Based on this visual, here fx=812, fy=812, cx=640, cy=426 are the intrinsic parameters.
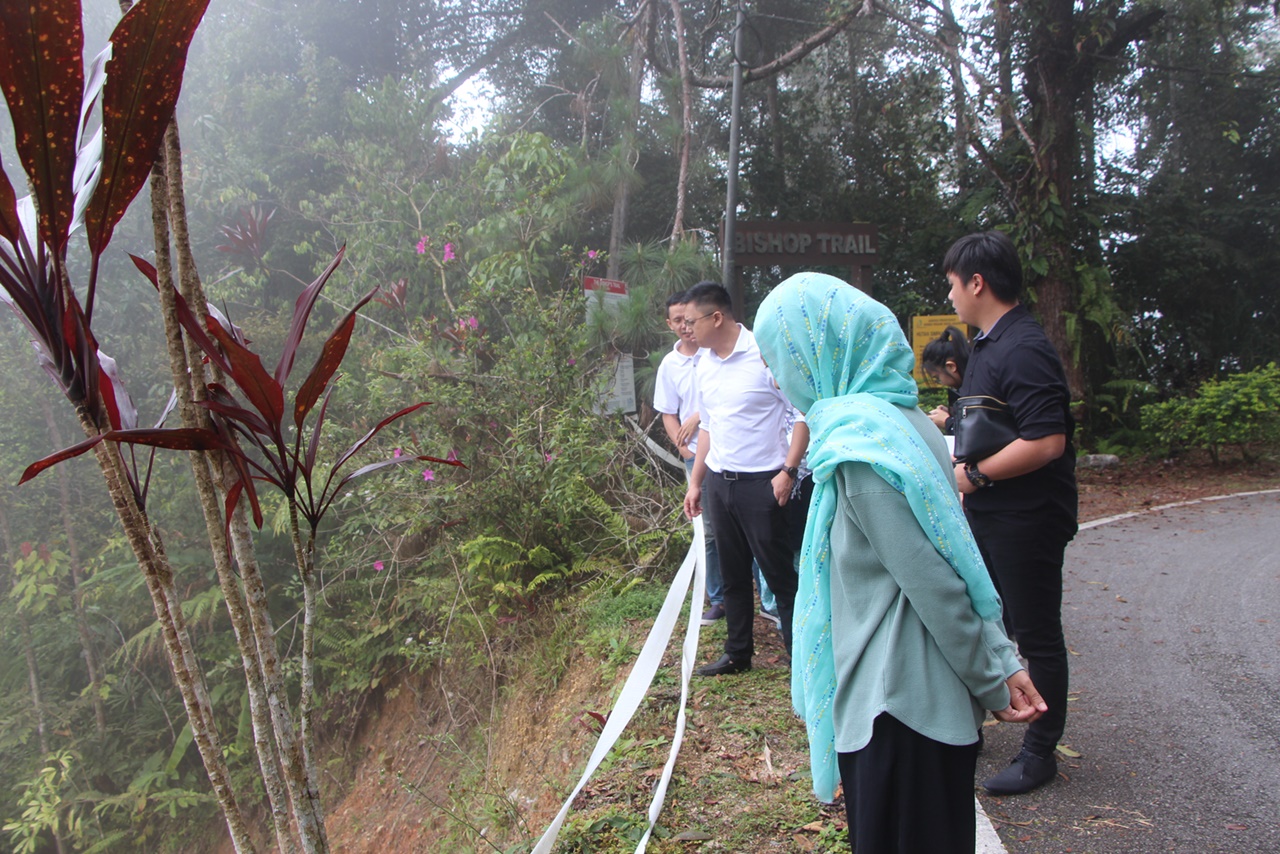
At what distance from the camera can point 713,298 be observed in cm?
417

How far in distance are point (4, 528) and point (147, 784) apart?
3.81 meters

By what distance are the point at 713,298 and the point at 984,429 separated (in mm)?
1660

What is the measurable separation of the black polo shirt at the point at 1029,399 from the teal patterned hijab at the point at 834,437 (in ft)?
3.12

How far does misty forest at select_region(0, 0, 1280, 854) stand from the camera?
1548 mm

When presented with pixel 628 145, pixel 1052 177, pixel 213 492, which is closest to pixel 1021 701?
pixel 213 492

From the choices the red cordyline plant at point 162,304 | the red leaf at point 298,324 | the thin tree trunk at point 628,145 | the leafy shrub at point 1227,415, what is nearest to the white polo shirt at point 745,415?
the red cordyline plant at point 162,304

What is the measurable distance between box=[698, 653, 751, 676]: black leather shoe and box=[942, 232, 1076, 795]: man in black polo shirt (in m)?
1.43

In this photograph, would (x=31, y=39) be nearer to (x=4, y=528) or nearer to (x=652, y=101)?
(x=4, y=528)

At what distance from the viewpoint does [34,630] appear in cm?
892

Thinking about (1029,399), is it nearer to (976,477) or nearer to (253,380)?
(976,477)

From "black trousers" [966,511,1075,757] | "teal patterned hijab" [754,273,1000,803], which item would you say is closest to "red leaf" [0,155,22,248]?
"teal patterned hijab" [754,273,1000,803]

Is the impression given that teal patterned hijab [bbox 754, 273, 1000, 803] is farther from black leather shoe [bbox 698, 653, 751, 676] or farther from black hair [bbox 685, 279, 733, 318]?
black leather shoe [bbox 698, 653, 751, 676]

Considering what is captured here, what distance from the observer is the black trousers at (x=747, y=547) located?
387 cm

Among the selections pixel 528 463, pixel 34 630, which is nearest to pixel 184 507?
pixel 34 630
